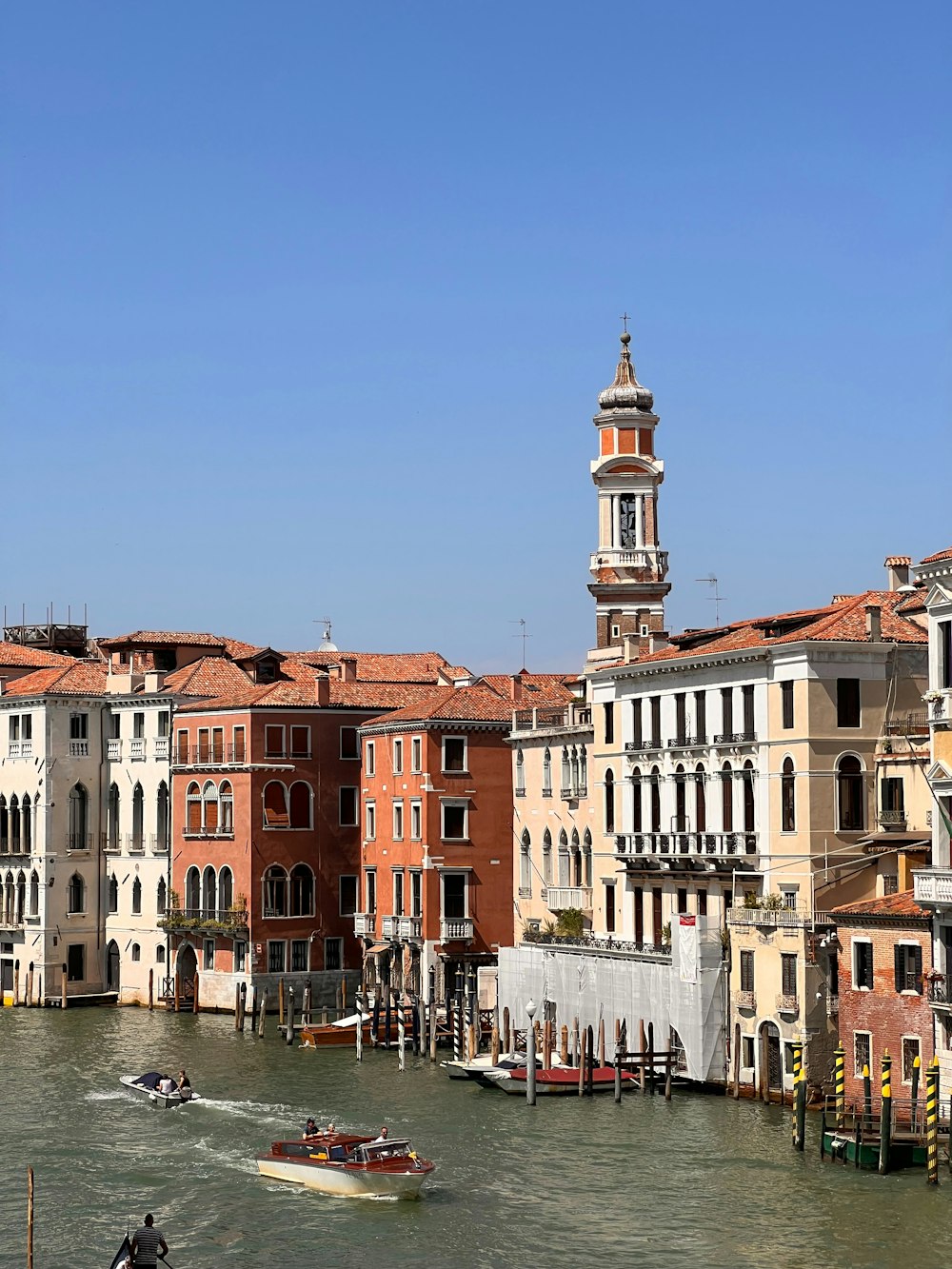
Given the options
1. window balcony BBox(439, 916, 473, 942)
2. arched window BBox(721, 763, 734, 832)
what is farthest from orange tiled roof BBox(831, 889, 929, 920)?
window balcony BBox(439, 916, 473, 942)

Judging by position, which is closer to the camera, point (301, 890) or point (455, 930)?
point (455, 930)

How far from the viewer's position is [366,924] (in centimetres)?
7400

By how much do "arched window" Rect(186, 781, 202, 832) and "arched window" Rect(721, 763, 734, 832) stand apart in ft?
81.4

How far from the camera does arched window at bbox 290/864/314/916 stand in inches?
2980

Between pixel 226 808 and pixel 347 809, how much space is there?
401 centimetres

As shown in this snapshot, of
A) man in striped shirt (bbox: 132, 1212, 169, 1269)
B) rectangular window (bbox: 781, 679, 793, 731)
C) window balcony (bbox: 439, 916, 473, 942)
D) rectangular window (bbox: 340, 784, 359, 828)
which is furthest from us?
rectangular window (bbox: 340, 784, 359, 828)

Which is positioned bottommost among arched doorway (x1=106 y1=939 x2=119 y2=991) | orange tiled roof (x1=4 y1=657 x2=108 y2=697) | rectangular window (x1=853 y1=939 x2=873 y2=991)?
arched doorway (x1=106 y1=939 x2=119 y2=991)

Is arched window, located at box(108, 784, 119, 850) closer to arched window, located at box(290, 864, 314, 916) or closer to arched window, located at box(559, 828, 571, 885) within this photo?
arched window, located at box(290, 864, 314, 916)

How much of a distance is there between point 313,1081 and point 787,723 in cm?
1530

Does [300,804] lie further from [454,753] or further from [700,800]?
[700,800]

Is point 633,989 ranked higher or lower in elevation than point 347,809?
lower

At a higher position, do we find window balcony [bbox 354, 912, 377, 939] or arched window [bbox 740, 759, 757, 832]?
arched window [bbox 740, 759, 757, 832]

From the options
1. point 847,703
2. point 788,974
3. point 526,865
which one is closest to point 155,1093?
point 788,974

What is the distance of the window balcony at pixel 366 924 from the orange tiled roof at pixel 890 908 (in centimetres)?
2564
